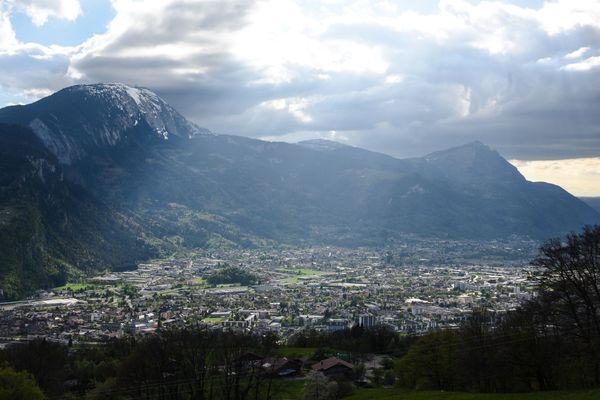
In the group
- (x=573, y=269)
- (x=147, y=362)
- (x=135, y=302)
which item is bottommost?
(x=135, y=302)

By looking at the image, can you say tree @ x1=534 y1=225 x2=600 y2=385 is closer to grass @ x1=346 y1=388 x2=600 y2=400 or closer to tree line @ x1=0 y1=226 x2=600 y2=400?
tree line @ x1=0 y1=226 x2=600 y2=400

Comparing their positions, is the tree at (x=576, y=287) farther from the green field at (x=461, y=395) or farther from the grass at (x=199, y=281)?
the grass at (x=199, y=281)

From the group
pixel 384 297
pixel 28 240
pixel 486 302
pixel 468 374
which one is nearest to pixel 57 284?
pixel 28 240

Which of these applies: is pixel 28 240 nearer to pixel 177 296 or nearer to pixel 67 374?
pixel 177 296

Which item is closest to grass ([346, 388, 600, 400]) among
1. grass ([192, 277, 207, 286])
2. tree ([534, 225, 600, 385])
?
tree ([534, 225, 600, 385])

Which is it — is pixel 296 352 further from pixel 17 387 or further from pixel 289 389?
pixel 17 387

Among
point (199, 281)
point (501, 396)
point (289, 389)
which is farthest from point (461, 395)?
point (199, 281)
